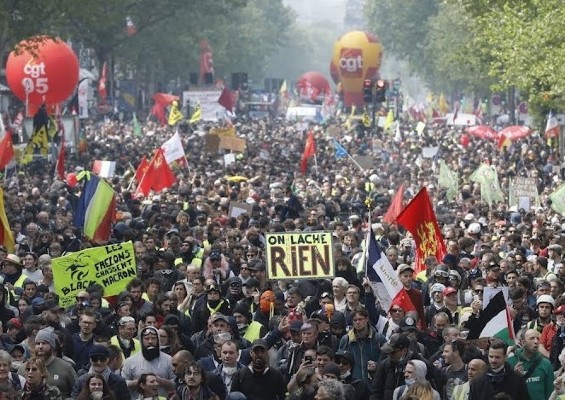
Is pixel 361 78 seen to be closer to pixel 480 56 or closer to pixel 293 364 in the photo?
pixel 480 56

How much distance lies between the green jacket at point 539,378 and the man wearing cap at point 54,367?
2.89 m

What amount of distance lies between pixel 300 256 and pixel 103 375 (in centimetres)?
555

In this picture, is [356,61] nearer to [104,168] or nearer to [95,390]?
[104,168]

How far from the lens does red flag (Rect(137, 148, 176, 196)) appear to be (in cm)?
2944

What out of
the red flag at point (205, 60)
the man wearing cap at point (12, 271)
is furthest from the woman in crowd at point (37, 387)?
the red flag at point (205, 60)

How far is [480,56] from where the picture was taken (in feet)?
184

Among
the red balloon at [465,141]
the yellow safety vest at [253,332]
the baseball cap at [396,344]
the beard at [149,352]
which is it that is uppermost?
the baseball cap at [396,344]

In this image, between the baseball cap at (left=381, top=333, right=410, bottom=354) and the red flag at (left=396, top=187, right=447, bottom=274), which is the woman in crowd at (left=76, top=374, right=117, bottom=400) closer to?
the baseball cap at (left=381, top=333, right=410, bottom=354)

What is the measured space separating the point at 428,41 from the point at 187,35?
25.2m

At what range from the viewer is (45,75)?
4222 centimetres

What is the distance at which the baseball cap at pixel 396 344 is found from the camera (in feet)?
40.7

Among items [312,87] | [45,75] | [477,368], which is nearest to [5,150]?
[45,75]

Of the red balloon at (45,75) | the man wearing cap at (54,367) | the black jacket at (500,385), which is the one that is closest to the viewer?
the black jacket at (500,385)

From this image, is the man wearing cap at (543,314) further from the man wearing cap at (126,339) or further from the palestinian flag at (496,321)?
the man wearing cap at (126,339)
